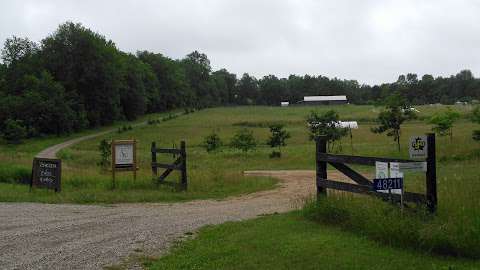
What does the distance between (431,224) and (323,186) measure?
9.70 feet

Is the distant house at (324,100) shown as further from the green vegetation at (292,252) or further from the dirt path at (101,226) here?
the green vegetation at (292,252)

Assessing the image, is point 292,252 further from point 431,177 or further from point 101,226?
point 101,226

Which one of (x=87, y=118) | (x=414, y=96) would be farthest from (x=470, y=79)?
(x=87, y=118)

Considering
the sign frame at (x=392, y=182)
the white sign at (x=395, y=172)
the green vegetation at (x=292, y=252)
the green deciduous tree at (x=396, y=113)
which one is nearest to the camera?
the green vegetation at (x=292, y=252)

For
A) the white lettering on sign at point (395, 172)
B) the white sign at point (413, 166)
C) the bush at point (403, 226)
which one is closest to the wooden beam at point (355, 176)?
the bush at point (403, 226)

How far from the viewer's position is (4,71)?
94.2 meters

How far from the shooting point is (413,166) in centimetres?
778

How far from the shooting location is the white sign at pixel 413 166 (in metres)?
7.70

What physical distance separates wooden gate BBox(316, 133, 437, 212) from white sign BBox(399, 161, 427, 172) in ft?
0.21

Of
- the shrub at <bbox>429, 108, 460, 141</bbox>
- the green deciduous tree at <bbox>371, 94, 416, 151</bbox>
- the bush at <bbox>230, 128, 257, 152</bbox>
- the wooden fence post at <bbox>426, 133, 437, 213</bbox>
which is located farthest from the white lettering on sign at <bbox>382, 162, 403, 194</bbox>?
the bush at <bbox>230, 128, 257, 152</bbox>

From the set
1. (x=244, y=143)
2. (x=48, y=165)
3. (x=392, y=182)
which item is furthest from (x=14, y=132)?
(x=392, y=182)

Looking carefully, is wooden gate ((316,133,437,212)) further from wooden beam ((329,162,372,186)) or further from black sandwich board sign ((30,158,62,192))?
black sandwich board sign ((30,158,62,192))

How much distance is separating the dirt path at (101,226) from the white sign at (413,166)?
11.8ft

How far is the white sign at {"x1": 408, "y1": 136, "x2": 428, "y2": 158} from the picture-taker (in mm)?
7852
